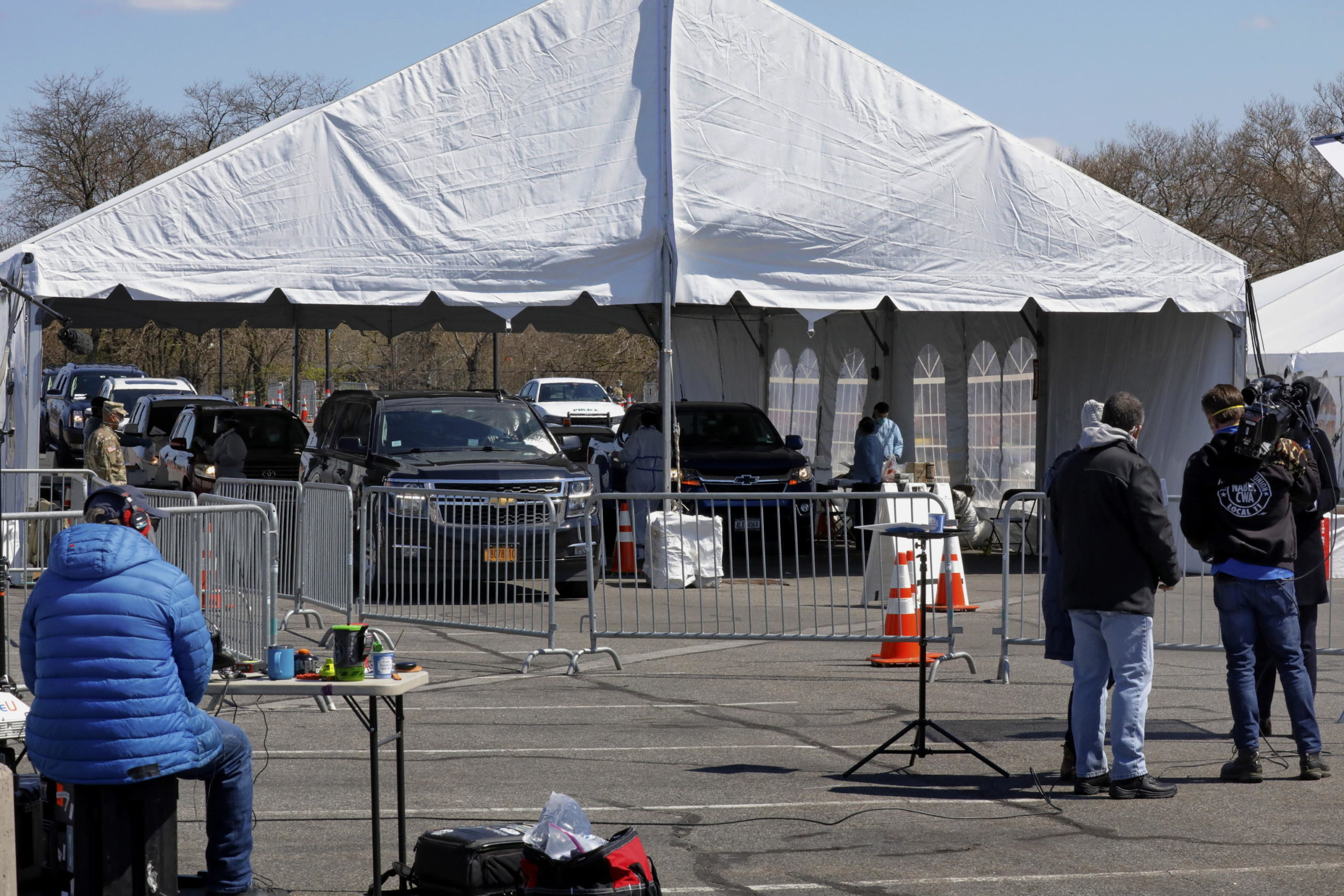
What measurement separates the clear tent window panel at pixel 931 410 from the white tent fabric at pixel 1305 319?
4527 mm

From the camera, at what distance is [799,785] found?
7324 mm

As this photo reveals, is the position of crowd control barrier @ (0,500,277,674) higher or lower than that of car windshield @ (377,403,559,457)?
lower

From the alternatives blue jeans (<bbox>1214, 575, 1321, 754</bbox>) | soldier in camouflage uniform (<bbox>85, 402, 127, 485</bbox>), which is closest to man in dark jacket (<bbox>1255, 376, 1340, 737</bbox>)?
blue jeans (<bbox>1214, 575, 1321, 754</bbox>)

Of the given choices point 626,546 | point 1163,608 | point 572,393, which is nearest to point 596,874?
point 1163,608

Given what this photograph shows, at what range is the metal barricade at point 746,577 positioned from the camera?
11.2 meters

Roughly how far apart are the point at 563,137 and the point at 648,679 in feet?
21.5

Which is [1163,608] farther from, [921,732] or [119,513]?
[119,513]

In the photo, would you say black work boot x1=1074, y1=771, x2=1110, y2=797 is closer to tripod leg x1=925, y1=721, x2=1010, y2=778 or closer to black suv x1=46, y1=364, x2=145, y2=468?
tripod leg x1=925, y1=721, x2=1010, y2=778

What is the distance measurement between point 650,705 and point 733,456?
9.33 meters

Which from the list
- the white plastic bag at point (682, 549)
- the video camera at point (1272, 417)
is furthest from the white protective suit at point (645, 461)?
the video camera at point (1272, 417)

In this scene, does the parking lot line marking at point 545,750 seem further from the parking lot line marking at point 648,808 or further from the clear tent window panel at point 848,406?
the clear tent window panel at point 848,406

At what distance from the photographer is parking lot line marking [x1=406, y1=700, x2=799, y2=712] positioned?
929 cm

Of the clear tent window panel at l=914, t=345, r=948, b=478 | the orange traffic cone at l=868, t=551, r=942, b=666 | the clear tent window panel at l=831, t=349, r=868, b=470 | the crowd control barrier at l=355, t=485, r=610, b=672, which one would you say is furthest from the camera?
the clear tent window panel at l=831, t=349, r=868, b=470

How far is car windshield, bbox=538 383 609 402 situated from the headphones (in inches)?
1333
